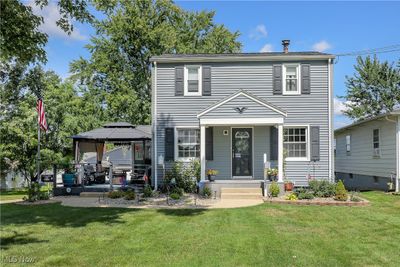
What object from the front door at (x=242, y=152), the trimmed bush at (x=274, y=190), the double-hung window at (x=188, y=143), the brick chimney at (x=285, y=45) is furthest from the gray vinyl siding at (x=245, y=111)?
the brick chimney at (x=285, y=45)

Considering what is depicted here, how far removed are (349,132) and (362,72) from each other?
14614mm

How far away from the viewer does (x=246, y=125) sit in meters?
15.8

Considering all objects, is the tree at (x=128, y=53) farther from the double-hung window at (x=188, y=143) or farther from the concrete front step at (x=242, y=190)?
the concrete front step at (x=242, y=190)

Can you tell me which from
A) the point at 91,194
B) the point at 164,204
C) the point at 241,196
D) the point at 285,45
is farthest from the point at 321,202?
the point at 91,194

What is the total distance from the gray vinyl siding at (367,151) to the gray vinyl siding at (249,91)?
2.79 meters

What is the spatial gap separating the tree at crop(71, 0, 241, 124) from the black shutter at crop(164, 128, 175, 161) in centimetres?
1370

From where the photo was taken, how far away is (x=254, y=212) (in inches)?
422

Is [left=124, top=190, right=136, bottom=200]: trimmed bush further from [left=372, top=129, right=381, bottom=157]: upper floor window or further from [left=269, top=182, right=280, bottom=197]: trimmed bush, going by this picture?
[left=372, top=129, right=381, bottom=157]: upper floor window

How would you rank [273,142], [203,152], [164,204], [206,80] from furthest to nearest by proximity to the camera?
[206,80]
[273,142]
[203,152]
[164,204]

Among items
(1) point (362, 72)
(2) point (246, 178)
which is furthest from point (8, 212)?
(1) point (362, 72)

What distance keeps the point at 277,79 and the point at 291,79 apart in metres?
0.59

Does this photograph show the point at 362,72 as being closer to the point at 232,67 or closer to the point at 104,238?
the point at 232,67

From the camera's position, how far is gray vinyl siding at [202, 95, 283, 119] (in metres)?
14.7

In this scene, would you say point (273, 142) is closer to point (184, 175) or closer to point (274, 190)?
point (274, 190)
